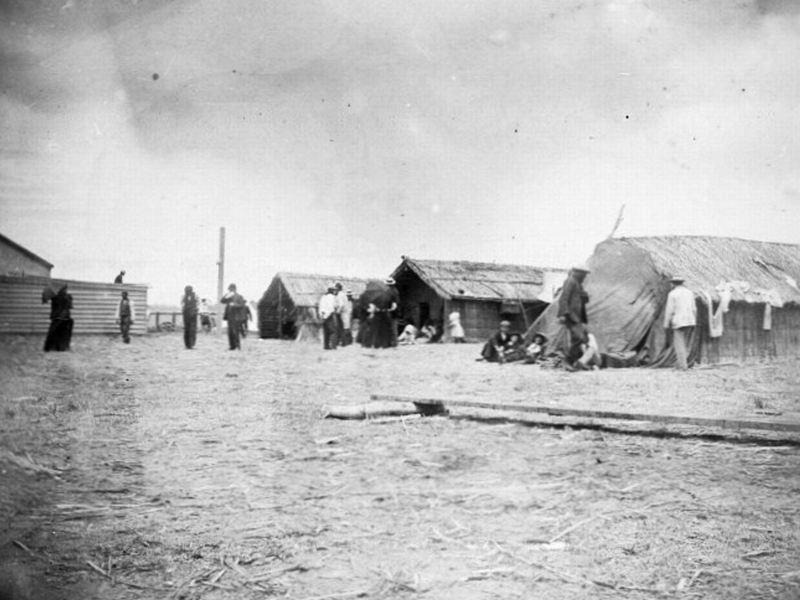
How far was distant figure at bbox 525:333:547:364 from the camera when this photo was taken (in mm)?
11180

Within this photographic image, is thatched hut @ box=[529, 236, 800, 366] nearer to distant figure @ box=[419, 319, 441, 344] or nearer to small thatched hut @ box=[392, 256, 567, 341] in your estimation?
small thatched hut @ box=[392, 256, 567, 341]

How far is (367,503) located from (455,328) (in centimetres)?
1521

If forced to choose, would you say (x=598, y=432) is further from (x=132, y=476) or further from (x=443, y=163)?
(x=132, y=476)

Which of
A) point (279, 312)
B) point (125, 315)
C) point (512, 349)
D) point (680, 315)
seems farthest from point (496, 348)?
point (279, 312)

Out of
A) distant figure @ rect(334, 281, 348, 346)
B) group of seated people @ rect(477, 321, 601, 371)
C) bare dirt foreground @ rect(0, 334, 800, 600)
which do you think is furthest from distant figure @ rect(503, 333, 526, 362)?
bare dirt foreground @ rect(0, 334, 800, 600)

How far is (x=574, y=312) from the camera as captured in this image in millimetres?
9773

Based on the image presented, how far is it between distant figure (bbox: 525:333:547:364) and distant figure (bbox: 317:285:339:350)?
377 cm

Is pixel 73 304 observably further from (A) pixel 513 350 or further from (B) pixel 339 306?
(B) pixel 339 306

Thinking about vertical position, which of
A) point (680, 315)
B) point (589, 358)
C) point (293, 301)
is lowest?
point (589, 358)

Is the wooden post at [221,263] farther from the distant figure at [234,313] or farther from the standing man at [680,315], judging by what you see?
the standing man at [680,315]

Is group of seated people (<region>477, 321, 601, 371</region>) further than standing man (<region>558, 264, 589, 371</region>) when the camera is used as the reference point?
Yes

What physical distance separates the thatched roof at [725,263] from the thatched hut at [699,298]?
2 centimetres

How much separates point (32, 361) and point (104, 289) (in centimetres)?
96

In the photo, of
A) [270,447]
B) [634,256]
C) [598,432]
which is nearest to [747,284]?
[634,256]
